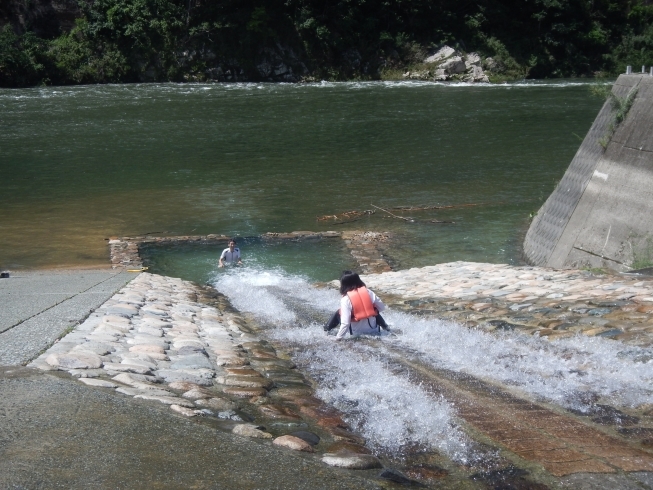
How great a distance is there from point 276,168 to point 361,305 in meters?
18.4

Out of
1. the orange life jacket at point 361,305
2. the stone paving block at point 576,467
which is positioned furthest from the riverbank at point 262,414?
the orange life jacket at point 361,305

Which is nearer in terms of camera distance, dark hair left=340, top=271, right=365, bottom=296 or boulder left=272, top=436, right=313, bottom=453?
boulder left=272, top=436, right=313, bottom=453

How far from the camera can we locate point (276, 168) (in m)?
27.2

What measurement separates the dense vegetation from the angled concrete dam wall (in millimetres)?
40055

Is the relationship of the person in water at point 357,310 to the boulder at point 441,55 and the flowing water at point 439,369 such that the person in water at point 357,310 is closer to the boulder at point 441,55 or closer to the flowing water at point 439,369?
the flowing water at point 439,369

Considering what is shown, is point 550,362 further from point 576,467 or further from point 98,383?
point 98,383

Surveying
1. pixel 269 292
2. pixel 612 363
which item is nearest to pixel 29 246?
pixel 269 292

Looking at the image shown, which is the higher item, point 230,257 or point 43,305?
point 43,305

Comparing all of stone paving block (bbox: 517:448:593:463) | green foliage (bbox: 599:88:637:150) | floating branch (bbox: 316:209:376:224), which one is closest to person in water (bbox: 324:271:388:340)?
stone paving block (bbox: 517:448:593:463)

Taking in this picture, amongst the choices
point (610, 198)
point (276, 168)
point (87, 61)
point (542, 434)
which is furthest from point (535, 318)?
point (87, 61)

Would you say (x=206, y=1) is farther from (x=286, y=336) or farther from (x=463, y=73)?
(x=286, y=336)

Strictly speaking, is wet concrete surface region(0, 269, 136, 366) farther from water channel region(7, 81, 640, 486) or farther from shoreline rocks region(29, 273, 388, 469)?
water channel region(7, 81, 640, 486)

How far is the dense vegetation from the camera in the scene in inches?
2104

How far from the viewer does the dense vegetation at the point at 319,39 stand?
53.4m
